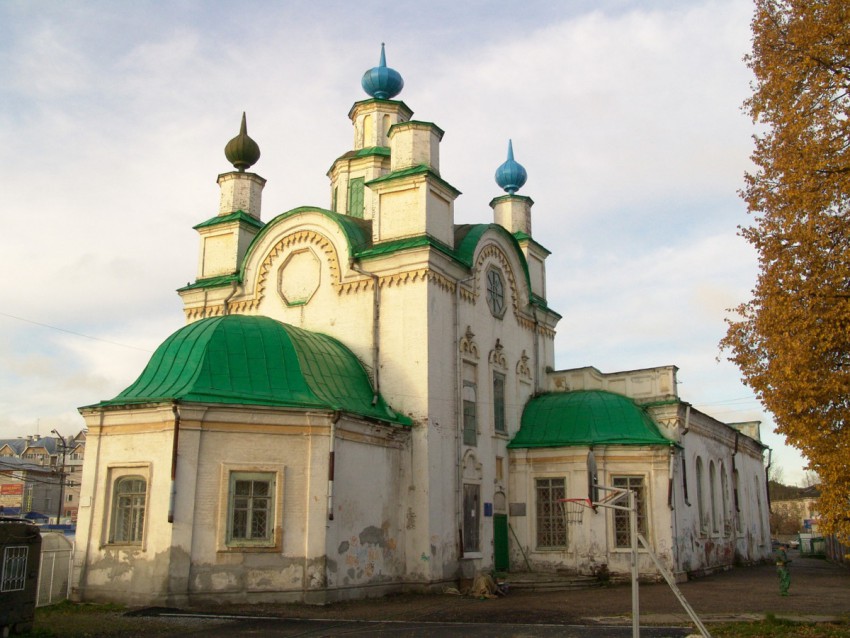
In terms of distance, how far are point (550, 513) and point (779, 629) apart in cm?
990

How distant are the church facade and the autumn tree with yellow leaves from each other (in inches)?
321

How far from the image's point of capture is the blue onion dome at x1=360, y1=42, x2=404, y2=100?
24188mm

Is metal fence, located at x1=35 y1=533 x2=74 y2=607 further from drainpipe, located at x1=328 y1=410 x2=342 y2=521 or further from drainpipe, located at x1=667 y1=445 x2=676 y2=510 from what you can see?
drainpipe, located at x1=667 y1=445 x2=676 y2=510

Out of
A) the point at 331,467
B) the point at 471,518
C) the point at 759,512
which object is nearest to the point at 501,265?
the point at 471,518

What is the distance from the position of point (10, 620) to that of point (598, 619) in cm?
871

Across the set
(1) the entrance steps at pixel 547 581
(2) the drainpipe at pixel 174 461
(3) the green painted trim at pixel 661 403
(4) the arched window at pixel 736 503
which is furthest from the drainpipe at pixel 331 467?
(4) the arched window at pixel 736 503

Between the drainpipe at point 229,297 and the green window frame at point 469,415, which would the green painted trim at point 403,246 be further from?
the drainpipe at point 229,297

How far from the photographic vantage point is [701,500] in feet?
79.3

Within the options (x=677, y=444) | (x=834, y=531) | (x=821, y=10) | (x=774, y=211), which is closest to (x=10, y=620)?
(x=834, y=531)

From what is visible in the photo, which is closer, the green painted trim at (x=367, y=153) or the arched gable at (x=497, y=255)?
the arched gable at (x=497, y=255)

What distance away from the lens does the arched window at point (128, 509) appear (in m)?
14.9

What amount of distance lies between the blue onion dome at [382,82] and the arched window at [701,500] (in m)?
14.3

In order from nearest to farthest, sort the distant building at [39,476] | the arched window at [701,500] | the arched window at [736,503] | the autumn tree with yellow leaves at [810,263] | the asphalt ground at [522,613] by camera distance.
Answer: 1. the autumn tree with yellow leaves at [810,263]
2. the asphalt ground at [522,613]
3. the arched window at [701,500]
4. the arched window at [736,503]
5. the distant building at [39,476]

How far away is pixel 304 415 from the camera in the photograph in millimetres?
15406
